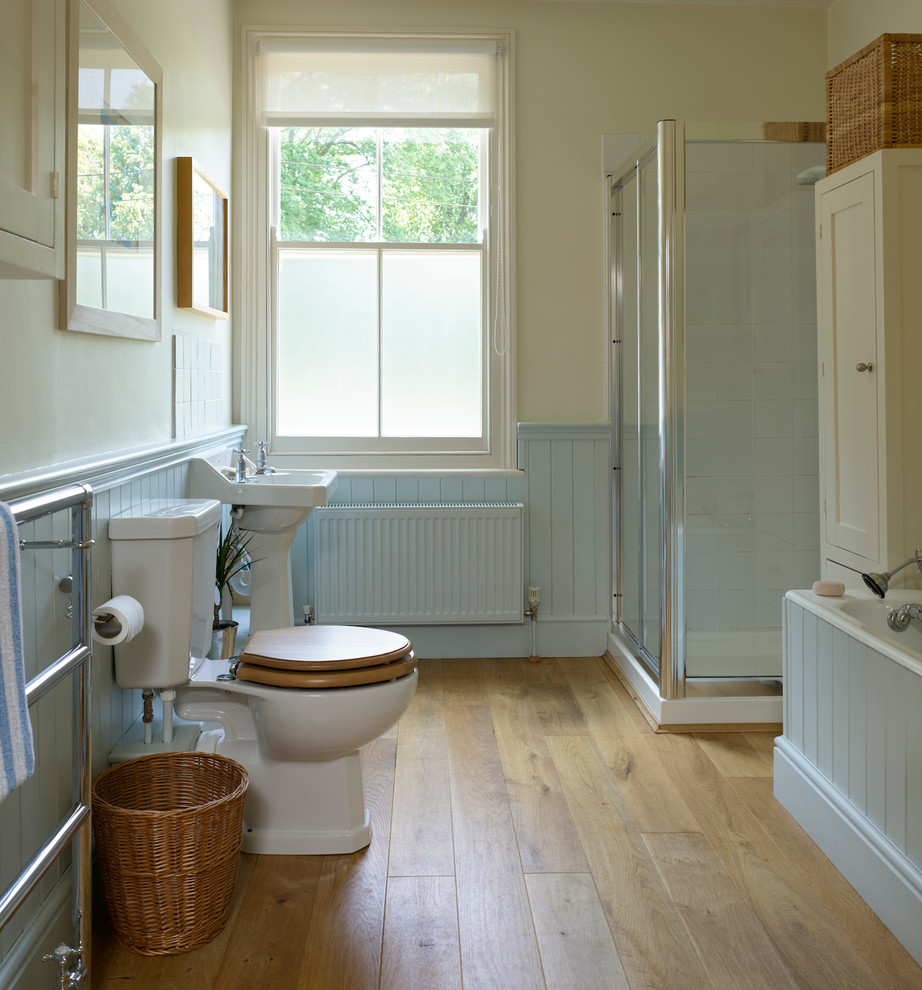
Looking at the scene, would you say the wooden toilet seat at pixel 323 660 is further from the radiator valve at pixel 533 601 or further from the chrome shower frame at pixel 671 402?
the radiator valve at pixel 533 601

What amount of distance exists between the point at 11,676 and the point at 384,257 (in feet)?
9.86

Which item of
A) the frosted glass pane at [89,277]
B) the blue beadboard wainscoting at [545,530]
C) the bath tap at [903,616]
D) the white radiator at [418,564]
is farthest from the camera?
the blue beadboard wainscoting at [545,530]

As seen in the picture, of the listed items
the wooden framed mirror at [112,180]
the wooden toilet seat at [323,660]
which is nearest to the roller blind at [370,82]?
the wooden framed mirror at [112,180]

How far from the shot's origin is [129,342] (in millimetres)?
2334

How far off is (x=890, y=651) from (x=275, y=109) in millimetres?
3115

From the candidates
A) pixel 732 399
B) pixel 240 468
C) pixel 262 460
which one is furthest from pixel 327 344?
pixel 732 399

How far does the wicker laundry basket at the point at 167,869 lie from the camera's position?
1.74m

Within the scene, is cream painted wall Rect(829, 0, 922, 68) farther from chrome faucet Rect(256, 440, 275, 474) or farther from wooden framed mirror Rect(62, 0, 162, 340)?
chrome faucet Rect(256, 440, 275, 474)

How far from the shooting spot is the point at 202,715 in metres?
2.27

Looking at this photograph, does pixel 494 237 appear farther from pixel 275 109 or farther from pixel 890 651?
pixel 890 651

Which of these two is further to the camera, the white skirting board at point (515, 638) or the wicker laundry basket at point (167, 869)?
the white skirting board at point (515, 638)

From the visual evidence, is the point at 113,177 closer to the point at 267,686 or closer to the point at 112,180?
the point at 112,180

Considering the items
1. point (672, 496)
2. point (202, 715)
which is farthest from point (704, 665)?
point (202, 715)

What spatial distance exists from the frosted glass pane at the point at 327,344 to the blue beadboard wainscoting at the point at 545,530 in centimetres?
28
